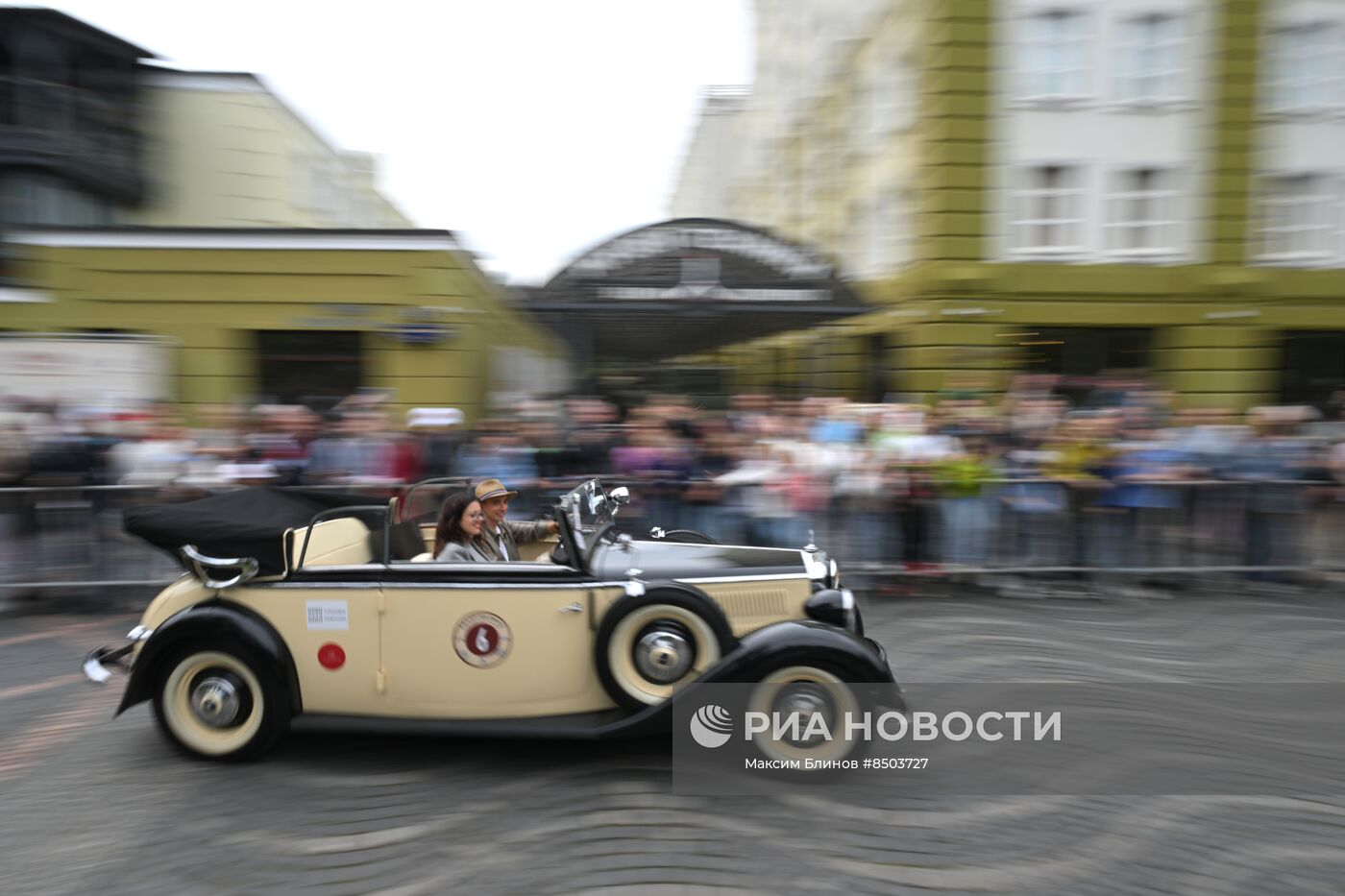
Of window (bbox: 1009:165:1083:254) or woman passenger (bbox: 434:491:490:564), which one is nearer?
woman passenger (bbox: 434:491:490:564)

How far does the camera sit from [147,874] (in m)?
3.64

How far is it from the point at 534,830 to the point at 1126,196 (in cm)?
1497

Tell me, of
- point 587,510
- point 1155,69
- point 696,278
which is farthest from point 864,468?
point 1155,69

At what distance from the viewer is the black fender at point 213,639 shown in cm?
454

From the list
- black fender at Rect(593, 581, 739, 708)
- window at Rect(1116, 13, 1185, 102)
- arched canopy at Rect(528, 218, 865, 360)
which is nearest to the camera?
black fender at Rect(593, 581, 739, 708)

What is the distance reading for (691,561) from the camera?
15.8 ft

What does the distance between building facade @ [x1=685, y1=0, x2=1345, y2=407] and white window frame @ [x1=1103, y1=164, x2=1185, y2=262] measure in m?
0.03

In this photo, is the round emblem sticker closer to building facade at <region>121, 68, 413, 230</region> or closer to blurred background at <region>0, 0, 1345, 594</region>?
blurred background at <region>0, 0, 1345, 594</region>

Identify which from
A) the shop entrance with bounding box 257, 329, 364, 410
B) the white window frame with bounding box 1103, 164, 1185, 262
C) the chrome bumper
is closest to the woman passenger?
the chrome bumper

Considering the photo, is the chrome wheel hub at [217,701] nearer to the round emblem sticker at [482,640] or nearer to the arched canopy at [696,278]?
the round emblem sticker at [482,640]

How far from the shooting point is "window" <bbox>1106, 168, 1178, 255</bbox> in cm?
1516

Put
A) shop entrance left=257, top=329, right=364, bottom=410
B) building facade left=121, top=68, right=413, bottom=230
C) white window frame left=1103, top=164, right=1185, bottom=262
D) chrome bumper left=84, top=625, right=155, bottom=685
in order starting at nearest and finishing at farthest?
chrome bumper left=84, top=625, right=155, bottom=685
shop entrance left=257, top=329, right=364, bottom=410
white window frame left=1103, top=164, right=1185, bottom=262
building facade left=121, top=68, right=413, bottom=230

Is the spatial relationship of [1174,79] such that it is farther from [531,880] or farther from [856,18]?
[531,880]

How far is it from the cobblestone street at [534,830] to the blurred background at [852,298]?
385 centimetres
